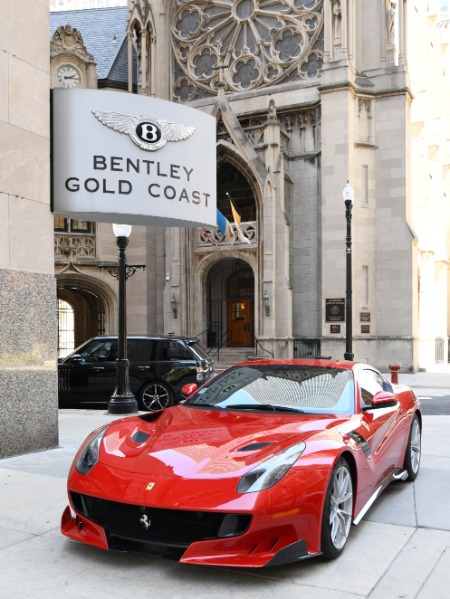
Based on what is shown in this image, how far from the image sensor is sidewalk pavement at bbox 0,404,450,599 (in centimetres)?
412

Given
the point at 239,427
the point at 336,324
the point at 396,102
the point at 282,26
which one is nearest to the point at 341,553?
the point at 239,427

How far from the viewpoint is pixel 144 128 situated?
906cm

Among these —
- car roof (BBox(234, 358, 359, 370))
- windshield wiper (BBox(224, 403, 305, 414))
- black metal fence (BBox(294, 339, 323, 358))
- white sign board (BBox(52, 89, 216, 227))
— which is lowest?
black metal fence (BBox(294, 339, 323, 358))

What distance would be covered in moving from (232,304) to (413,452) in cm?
2358

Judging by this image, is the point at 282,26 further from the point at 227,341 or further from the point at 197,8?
the point at 227,341

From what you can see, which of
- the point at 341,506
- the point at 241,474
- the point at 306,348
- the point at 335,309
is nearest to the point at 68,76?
the point at 335,309

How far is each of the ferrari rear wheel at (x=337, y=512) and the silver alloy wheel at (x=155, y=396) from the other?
905cm

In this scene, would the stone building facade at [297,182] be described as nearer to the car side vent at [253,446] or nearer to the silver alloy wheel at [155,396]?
the silver alloy wheel at [155,396]

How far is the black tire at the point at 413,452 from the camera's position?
23.0 feet

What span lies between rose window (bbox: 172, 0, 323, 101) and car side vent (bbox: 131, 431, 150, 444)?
2524 centimetres

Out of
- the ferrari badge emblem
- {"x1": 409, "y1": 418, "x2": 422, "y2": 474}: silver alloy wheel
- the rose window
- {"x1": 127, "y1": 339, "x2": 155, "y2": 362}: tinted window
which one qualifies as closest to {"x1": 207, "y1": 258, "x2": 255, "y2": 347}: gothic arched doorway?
the rose window

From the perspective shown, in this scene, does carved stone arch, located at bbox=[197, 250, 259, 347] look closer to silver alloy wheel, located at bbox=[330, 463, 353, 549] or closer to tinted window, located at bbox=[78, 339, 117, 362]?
tinted window, located at bbox=[78, 339, 117, 362]

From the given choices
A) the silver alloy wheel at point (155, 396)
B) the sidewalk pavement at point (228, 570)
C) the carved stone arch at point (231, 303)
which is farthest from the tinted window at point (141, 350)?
the carved stone arch at point (231, 303)

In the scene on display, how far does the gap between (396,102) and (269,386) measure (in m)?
23.5
